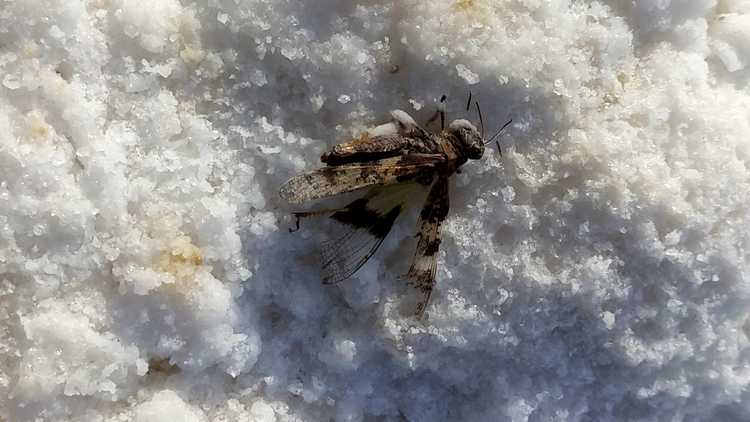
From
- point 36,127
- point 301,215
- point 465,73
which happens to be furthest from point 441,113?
point 36,127

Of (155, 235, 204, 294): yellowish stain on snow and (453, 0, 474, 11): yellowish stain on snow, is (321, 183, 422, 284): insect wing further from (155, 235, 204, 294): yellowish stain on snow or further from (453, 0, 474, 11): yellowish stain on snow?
(453, 0, 474, 11): yellowish stain on snow

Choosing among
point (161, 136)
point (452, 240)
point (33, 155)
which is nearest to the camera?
point (33, 155)

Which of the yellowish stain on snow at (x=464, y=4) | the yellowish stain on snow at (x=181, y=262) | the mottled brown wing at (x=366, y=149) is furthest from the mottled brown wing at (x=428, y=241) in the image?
the yellowish stain on snow at (x=181, y=262)

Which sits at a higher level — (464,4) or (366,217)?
(464,4)

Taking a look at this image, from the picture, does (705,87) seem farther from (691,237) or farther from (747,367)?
(747,367)

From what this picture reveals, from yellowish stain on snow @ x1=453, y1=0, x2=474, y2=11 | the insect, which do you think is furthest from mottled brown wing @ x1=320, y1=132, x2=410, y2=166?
yellowish stain on snow @ x1=453, y1=0, x2=474, y2=11

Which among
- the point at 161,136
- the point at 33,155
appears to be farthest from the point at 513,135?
the point at 33,155

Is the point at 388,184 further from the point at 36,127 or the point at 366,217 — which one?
the point at 36,127
